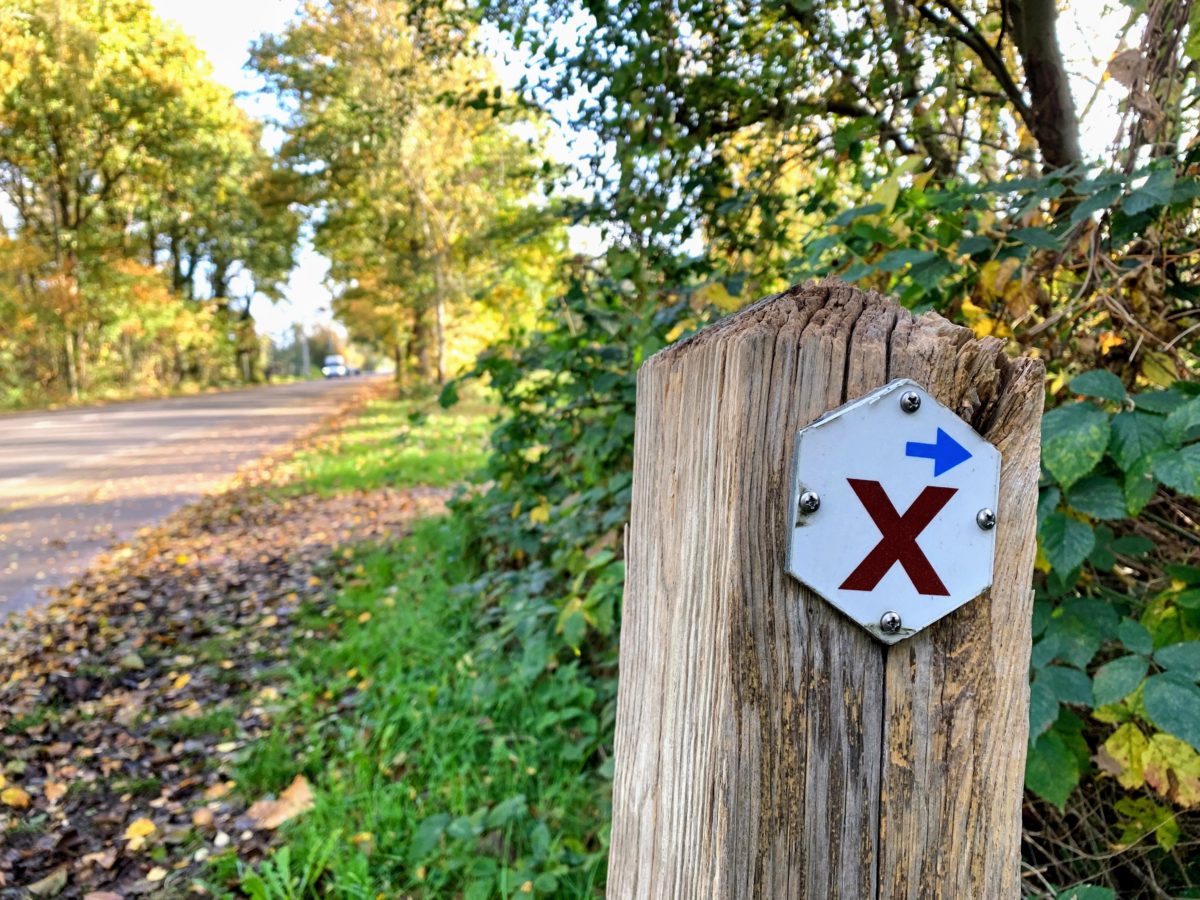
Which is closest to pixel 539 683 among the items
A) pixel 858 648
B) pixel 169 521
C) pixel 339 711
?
pixel 339 711

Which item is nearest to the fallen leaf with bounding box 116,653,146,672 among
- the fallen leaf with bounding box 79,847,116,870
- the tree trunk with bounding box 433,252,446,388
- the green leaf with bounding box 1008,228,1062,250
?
the fallen leaf with bounding box 79,847,116,870

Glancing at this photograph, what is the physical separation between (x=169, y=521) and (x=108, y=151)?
841 inches

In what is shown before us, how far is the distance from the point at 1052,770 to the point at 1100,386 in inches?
28.7

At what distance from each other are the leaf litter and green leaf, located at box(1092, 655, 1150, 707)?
2566mm

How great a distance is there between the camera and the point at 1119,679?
1.38 metres

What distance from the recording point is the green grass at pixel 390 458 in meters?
8.66

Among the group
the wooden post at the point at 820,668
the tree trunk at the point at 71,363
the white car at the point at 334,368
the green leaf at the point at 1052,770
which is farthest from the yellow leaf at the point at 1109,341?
the white car at the point at 334,368

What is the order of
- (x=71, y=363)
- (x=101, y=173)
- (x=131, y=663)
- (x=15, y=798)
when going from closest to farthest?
(x=15, y=798) < (x=131, y=663) < (x=71, y=363) < (x=101, y=173)

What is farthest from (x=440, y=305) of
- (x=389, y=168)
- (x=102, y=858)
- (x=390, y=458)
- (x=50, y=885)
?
(x=50, y=885)

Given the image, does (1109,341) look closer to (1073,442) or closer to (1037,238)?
(1037,238)

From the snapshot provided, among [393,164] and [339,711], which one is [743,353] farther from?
[393,164]

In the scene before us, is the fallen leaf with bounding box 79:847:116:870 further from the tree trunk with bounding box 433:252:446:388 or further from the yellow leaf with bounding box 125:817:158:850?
the tree trunk with bounding box 433:252:446:388

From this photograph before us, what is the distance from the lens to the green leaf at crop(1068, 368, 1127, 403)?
141 cm

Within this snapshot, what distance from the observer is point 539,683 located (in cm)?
326
